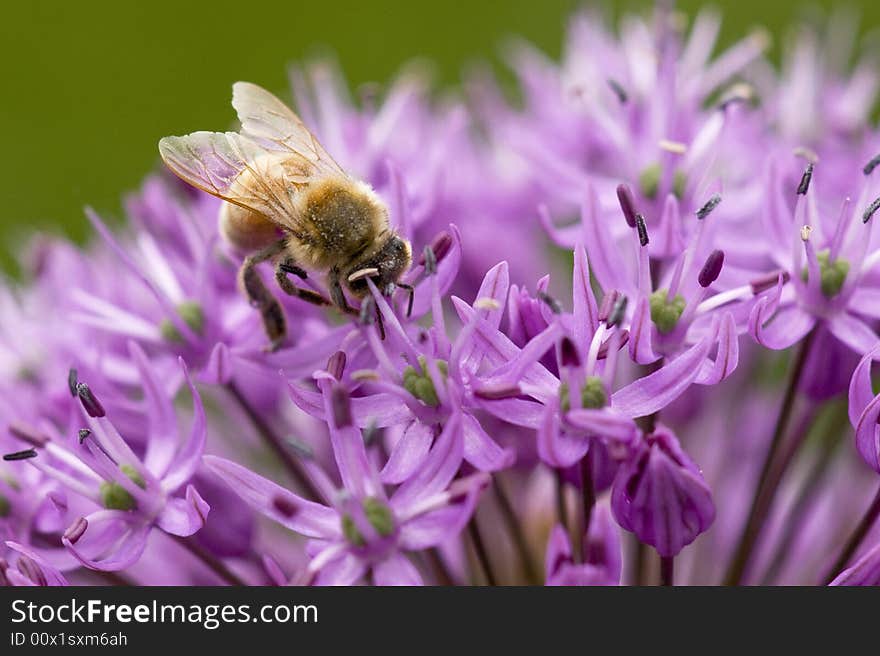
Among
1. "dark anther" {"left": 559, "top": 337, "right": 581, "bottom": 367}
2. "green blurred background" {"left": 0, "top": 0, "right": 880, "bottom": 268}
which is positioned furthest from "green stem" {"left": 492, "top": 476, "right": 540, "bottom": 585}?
"green blurred background" {"left": 0, "top": 0, "right": 880, "bottom": 268}

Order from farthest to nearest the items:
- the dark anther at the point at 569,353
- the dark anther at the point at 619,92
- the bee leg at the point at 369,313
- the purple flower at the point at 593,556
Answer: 1. the dark anther at the point at 619,92
2. the bee leg at the point at 369,313
3. the dark anther at the point at 569,353
4. the purple flower at the point at 593,556

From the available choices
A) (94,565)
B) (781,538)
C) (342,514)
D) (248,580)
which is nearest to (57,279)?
(248,580)

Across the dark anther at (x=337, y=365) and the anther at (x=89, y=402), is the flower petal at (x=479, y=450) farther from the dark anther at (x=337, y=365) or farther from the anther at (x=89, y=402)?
the anther at (x=89, y=402)

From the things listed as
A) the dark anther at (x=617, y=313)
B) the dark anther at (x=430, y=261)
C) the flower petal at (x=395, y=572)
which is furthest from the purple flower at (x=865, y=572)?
the dark anther at (x=430, y=261)

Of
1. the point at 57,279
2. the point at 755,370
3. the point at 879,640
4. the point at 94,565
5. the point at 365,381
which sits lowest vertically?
the point at 879,640

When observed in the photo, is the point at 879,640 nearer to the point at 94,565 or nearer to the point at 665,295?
the point at 665,295

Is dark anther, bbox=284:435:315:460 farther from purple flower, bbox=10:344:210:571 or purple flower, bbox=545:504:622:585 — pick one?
purple flower, bbox=545:504:622:585

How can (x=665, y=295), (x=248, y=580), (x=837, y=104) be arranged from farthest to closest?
1. (x=837, y=104)
2. (x=248, y=580)
3. (x=665, y=295)
